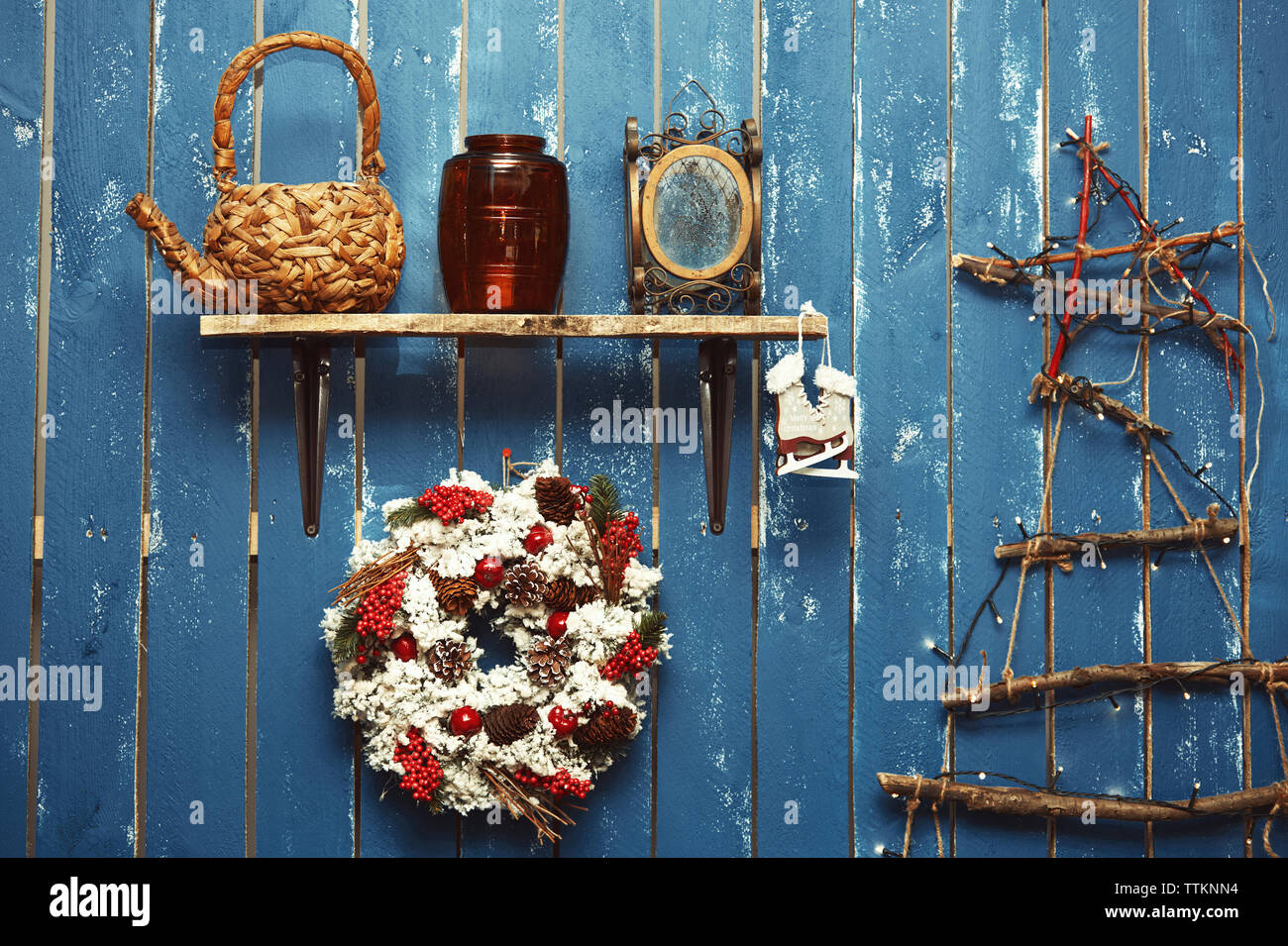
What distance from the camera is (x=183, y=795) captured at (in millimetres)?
1554

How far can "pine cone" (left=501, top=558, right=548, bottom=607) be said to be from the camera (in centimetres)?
149

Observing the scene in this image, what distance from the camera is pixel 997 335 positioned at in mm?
1636

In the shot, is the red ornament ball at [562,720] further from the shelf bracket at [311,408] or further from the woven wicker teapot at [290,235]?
the woven wicker teapot at [290,235]

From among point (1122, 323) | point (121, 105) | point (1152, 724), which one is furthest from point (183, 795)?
point (1122, 323)

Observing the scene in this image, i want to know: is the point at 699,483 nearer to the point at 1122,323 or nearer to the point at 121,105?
the point at 1122,323

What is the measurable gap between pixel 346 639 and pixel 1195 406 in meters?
1.22

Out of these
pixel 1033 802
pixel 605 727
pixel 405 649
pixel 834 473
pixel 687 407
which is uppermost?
pixel 687 407

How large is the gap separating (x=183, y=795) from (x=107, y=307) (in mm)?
665

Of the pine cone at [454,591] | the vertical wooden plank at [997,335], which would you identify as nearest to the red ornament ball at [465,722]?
the pine cone at [454,591]

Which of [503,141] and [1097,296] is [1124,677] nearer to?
[1097,296]

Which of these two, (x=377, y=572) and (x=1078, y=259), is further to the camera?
(x=1078, y=259)

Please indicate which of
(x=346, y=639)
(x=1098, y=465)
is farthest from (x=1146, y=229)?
(x=346, y=639)

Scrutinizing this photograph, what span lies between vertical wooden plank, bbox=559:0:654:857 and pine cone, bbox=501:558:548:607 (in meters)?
0.16

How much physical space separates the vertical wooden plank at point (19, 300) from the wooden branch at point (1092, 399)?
1.38 meters
